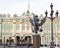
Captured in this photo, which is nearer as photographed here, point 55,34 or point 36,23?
point 36,23

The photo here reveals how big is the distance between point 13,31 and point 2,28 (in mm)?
2003

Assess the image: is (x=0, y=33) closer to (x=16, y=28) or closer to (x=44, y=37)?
(x=16, y=28)

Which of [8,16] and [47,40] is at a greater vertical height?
[8,16]

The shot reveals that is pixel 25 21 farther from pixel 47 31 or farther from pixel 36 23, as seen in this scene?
pixel 36 23

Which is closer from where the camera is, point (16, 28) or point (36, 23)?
point (36, 23)

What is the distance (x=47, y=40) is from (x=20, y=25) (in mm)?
5493

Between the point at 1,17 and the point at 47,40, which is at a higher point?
the point at 1,17

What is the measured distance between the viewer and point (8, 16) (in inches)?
1991

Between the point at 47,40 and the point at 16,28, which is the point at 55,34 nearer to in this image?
the point at 47,40

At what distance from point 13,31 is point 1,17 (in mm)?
3236

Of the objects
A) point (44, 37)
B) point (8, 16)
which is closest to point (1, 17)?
point (8, 16)

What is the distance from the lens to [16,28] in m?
49.8

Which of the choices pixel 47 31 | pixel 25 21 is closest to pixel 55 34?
pixel 47 31

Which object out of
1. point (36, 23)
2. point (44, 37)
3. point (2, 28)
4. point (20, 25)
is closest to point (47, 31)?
point (44, 37)
